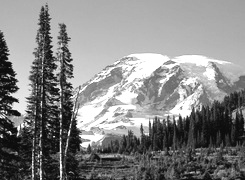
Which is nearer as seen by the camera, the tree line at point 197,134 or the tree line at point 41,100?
the tree line at point 41,100

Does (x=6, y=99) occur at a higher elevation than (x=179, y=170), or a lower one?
higher

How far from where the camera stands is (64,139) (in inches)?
1591

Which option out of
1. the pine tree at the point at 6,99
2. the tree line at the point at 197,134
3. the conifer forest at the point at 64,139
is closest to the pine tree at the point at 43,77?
the conifer forest at the point at 64,139

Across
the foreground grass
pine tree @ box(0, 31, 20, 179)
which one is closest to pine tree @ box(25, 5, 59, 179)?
pine tree @ box(0, 31, 20, 179)

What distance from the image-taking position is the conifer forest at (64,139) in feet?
92.6

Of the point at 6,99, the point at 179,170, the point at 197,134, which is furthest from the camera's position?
the point at 197,134

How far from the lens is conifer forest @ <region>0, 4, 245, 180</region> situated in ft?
92.6

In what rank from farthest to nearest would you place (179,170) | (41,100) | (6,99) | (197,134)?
(197,134) < (179,170) < (41,100) < (6,99)

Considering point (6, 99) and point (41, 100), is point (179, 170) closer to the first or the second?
point (41, 100)

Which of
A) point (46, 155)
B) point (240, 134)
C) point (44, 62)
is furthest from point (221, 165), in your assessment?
point (240, 134)

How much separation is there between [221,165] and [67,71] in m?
62.0

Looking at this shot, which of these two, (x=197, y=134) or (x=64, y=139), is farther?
(x=197, y=134)

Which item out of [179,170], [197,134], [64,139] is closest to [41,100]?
[64,139]

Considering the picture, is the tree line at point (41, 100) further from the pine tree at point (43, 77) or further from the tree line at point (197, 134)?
the tree line at point (197, 134)
